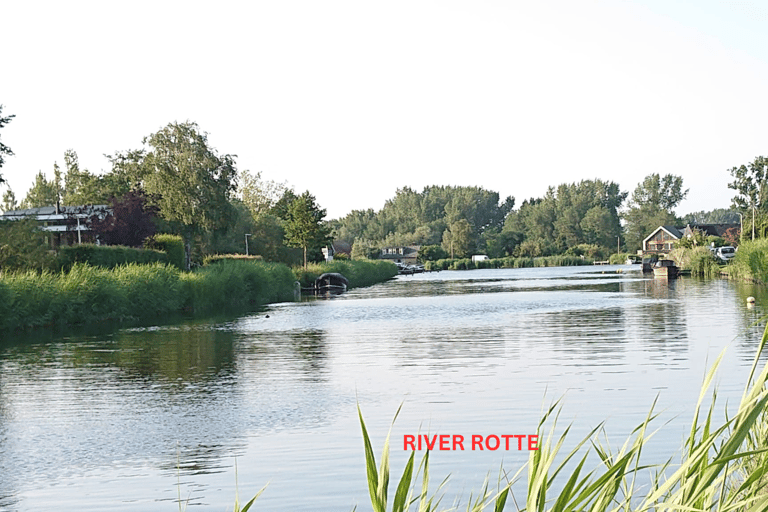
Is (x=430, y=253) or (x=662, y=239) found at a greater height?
(x=662, y=239)

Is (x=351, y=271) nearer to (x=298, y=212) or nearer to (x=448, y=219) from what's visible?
(x=298, y=212)

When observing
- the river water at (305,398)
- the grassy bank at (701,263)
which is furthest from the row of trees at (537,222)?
the river water at (305,398)

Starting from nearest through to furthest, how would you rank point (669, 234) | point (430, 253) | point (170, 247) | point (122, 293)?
point (122, 293) → point (170, 247) → point (669, 234) → point (430, 253)

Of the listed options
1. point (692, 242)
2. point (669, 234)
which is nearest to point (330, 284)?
point (692, 242)

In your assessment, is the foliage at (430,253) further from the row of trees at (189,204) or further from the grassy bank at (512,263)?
the row of trees at (189,204)

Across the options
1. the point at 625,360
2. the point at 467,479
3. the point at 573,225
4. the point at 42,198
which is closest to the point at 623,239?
the point at 573,225

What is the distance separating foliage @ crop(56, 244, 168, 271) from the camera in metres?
36.4

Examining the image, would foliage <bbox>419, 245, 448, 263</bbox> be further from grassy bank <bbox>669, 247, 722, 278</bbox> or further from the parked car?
grassy bank <bbox>669, 247, 722, 278</bbox>

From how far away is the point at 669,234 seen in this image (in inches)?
5463

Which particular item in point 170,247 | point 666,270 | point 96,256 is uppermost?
point 170,247

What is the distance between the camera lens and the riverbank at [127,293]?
96.4 feet

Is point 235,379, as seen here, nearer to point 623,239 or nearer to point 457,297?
point 457,297

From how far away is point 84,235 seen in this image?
55.2m

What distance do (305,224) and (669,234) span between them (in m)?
82.0
